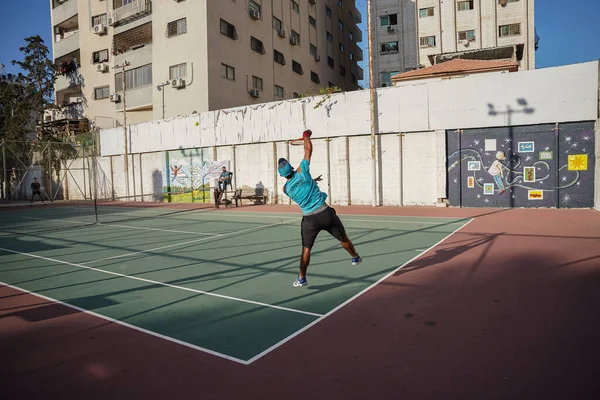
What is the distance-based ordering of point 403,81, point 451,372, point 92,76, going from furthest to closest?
point 92,76 < point 403,81 < point 451,372

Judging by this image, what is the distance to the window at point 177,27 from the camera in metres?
30.5

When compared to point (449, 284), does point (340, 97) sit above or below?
above

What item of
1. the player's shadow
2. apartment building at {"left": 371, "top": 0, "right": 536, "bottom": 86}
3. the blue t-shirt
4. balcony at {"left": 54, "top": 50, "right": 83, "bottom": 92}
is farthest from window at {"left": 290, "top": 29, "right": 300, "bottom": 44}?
the blue t-shirt

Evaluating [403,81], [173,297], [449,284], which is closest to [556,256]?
[449,284]

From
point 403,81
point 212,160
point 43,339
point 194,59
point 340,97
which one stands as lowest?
point 43,339

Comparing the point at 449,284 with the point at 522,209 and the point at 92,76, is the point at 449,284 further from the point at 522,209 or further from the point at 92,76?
the point at 92,76

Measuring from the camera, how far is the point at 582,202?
16.0 m

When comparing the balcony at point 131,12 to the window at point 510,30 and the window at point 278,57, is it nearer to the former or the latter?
the window at point 278,57

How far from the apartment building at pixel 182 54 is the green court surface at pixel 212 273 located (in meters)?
19.1

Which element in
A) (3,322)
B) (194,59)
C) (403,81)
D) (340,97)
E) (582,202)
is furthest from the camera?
(194,59)

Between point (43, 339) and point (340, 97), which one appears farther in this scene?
point (340, 97)

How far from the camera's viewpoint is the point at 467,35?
41.1 meters

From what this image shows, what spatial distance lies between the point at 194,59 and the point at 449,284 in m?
27.7

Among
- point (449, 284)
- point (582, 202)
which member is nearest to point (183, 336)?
point (449, 284)
